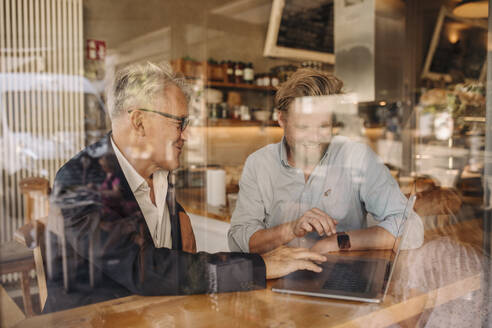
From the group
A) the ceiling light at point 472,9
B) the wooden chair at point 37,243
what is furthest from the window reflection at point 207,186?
the ceiling light at point 472,9

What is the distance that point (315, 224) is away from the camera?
1.36 metres

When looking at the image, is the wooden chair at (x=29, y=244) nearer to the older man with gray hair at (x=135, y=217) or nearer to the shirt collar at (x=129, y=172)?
the older man with gray hair at (x=135, y=217)

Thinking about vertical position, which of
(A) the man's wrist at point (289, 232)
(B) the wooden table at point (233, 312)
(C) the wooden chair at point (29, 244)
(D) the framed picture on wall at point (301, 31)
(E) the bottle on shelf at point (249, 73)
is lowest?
(B) the wooden table at point (233, 312)

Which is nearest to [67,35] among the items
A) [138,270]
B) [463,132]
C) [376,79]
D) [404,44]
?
[138,270]

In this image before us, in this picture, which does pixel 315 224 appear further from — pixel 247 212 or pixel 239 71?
pixel 239 71

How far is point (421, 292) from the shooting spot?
1159 millimetres

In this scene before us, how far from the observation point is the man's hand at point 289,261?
1075 millimetres

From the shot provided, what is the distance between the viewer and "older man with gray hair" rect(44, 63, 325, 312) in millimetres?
931

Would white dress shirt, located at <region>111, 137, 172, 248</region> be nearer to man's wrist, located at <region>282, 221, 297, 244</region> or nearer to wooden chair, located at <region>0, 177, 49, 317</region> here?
wooden chair, located at <region>0, 177, 49, 317</region>

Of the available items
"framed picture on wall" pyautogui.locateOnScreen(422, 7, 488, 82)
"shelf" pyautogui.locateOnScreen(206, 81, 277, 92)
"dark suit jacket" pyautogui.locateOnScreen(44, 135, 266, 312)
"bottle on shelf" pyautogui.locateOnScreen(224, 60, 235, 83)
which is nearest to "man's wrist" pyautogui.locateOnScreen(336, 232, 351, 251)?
"dark suit jacket" pyautogui.locateOnScreen(44, 135, 266, 312)

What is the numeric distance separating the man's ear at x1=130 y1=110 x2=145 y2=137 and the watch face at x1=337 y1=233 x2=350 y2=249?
2.29ft

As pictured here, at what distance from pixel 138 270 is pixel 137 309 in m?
0.10

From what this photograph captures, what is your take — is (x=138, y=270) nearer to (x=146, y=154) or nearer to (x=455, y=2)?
(x=146, y=154)

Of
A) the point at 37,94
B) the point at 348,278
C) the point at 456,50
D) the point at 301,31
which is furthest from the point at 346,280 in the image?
the point at 456,50
